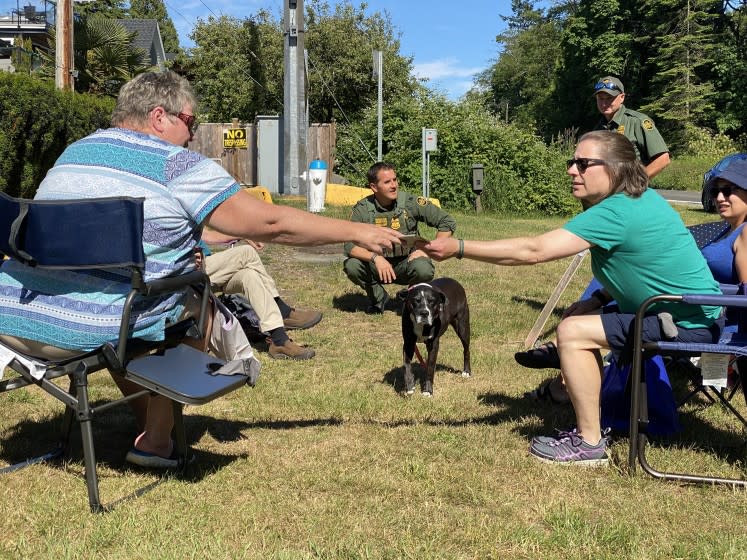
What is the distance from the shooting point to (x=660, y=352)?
11.5 ft

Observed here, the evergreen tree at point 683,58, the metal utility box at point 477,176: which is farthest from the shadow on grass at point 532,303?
the evergreen tree at point 683,58

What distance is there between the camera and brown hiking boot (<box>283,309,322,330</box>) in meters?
6.83

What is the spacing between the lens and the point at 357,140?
2173 centimetres

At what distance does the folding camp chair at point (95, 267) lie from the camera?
287cm

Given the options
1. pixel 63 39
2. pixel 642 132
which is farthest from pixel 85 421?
pixel 63 39

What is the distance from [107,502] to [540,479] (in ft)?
6.17

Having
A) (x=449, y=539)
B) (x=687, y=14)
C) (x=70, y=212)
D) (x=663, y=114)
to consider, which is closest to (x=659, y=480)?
(x=449, y=539)

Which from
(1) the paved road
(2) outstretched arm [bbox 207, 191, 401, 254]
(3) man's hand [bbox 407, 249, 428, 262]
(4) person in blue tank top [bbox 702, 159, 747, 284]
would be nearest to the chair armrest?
(2) outstretched arm [bbox 207, 191, 401, 254]

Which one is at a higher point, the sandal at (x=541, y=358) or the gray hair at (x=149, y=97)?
the gray hair at (x=149, y=97)

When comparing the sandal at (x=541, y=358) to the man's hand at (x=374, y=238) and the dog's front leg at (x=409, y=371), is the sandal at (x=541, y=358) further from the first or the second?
the man's hand at (x=374, y=238)

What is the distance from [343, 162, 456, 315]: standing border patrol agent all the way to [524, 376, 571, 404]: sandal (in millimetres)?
2523

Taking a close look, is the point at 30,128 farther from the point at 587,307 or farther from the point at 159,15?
the point at 159,15

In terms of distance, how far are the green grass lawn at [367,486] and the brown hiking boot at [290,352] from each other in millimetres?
398

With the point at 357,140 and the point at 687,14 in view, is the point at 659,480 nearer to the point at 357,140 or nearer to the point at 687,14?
the point at 357,140
